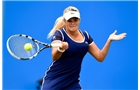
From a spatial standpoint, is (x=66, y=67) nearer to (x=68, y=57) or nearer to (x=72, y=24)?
(x=68, y=57)

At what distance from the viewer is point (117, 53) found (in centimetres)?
765

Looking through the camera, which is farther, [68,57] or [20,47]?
[20,47]

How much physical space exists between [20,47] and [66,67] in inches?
21.0

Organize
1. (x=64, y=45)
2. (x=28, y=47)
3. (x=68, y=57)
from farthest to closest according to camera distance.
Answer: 1. (x=28, y=47)
2. (x=68, y=57)
3. (x=64, y=45)

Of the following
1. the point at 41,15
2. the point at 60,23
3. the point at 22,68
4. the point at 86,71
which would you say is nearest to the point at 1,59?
the point at 22,68

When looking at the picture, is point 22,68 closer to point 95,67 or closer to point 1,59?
point 1,59

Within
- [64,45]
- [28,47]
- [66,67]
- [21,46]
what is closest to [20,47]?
[21,46]

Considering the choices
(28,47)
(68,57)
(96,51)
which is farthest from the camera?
(96,51)

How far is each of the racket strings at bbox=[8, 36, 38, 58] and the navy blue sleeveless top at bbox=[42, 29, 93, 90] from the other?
0.25m

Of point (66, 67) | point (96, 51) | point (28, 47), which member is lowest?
point (66, 67)

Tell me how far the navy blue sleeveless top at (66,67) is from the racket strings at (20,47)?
247 mm

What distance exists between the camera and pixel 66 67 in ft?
13.4

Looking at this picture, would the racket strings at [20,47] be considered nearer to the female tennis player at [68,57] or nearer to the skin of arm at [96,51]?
the female tennis player at [68,57]

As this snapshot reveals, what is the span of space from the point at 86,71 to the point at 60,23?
3.39 meters
